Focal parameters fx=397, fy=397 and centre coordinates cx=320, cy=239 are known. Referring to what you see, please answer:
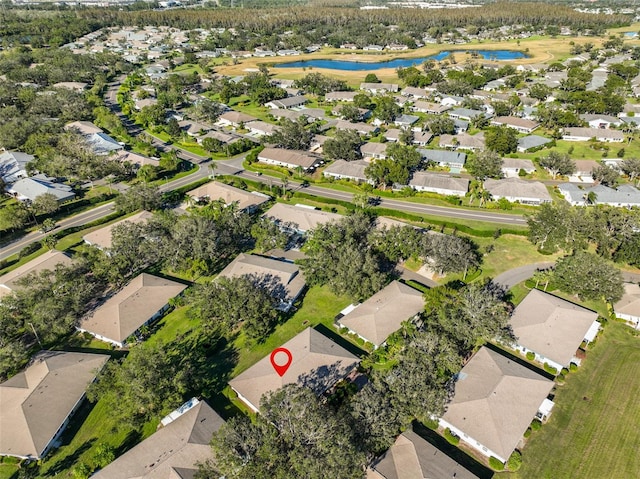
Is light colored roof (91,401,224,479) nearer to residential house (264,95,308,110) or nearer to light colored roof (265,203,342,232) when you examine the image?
light colored roof (265,203,342,232)

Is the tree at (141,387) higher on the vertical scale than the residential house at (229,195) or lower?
higher

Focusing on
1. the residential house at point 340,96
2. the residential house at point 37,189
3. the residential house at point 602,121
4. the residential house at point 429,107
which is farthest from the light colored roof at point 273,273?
the residential house at point 602,121

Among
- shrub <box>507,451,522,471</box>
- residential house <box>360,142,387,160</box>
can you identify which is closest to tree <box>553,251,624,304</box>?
shrub <box>507,451,522,471</box>

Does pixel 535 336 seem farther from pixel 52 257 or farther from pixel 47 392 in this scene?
pixel 52 257

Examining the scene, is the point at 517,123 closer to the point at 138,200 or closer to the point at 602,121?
the point at 602,121

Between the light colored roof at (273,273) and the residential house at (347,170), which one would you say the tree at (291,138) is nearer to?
the residential house at (347,170)

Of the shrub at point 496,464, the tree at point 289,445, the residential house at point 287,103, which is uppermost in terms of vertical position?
the tree at point 289,445
